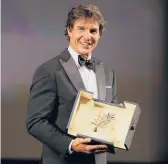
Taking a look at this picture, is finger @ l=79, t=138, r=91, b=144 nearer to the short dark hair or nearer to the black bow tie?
the black bow tie

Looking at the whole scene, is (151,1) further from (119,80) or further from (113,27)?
(119,80)

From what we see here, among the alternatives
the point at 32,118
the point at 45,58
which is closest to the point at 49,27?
the point at 45,58

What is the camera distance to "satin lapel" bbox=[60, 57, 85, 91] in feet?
3.47

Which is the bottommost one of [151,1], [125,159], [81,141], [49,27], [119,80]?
[125,159]

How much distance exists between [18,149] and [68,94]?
32cm

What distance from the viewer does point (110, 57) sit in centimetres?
123

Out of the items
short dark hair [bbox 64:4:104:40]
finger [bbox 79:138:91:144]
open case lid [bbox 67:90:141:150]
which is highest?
short dark hair [bbox 64:4:104:40]

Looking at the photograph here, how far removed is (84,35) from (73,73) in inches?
5.1

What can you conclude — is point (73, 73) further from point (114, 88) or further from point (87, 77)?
point (114, 88)

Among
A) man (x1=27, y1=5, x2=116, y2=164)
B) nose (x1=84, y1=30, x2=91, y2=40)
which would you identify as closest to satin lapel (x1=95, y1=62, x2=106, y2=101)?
man (x1=27, y1=5, x2=116, y2=164)

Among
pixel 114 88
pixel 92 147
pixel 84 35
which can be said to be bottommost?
pixel 92 147

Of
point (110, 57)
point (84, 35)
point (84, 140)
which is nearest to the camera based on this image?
point (84, 140)

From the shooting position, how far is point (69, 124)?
1.02 metres

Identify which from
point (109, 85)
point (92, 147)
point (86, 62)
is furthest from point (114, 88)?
point (92, 147)
